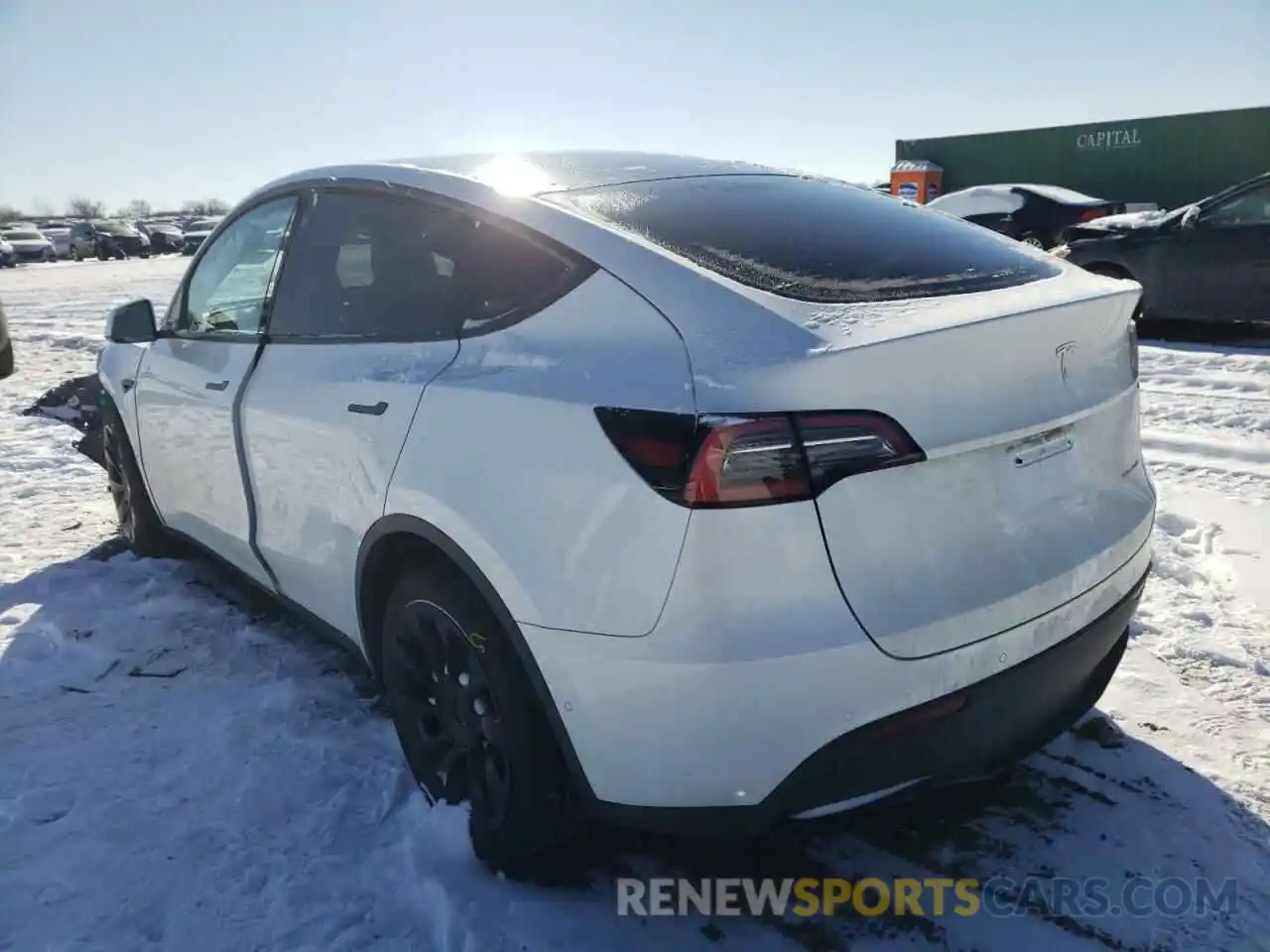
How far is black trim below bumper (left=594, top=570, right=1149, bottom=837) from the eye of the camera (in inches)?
70.7

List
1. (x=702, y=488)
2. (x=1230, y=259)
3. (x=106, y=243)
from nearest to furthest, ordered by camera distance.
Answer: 1. (x=702, y=488)
2. (x=1230, y=259)
3. (x=106, y=243)

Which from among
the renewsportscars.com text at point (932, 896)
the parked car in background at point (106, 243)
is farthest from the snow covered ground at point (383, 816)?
the parked car in background at point (106, 243)

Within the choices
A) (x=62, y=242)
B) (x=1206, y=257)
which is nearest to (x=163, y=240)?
(x=62, y=242)

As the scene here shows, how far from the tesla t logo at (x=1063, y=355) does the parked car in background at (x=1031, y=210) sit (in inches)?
538

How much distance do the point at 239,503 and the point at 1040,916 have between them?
2659 millimetres

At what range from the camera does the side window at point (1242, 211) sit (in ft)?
28.8

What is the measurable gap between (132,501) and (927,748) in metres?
3.81

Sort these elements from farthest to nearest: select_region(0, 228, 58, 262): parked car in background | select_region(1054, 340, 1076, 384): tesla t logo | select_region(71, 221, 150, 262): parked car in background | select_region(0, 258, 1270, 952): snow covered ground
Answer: select_region(71, 221, 150, 262): parked car in background → select_region(0, 228, 58, 262): parked car in background → select_region(0, 258, 1270, 952): snow covered ground → select_region(1054, 340, 1076, 384): tesla t logo

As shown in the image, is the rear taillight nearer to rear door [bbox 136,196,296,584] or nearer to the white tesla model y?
the white tesla model y

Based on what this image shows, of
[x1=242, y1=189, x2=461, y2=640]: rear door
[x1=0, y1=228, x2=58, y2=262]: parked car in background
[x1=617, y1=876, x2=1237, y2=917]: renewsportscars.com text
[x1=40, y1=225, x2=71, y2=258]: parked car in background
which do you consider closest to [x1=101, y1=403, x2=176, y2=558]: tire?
[x1=242, y1=189, x2=461, y2=640]: rear door

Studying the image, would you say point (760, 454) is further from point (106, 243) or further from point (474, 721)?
point (106, 243)

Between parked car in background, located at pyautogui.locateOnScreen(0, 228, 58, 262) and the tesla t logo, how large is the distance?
141 ft

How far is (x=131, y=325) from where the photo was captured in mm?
3879

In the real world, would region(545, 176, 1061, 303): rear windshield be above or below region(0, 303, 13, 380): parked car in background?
above
